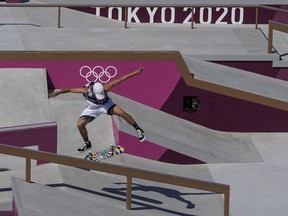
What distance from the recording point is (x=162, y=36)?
26.1 m

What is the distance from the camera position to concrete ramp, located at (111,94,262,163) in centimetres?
2133

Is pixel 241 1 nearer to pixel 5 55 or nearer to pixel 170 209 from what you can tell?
pixel 5 55

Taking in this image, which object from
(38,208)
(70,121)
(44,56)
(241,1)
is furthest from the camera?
(241,1)

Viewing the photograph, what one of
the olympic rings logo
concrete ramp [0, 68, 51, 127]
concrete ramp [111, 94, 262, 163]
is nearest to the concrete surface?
concrete ramp [0, 68, 51, 127]

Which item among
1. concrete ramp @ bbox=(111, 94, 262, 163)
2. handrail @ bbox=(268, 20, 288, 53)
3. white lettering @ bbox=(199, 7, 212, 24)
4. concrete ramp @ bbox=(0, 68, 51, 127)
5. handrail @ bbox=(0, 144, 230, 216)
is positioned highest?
handrail @ bbox=(0, 144, 230, 216)

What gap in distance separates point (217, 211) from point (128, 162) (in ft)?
8.59

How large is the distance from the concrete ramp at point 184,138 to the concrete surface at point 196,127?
7.4 inches

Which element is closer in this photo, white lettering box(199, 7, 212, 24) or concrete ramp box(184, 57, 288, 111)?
concrete ramp box(184, 57, 288, 111)

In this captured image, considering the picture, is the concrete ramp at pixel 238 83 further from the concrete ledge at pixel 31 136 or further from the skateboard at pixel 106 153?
the concrete ledge at pixel 31 136

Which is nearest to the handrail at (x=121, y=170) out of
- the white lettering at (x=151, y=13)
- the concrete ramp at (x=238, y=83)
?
the concrete ramp at (x=238, y=83)

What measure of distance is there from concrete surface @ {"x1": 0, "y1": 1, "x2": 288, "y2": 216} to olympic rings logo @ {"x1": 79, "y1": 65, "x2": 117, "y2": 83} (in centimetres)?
88

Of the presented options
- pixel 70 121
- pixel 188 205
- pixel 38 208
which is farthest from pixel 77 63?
pixel 38 208

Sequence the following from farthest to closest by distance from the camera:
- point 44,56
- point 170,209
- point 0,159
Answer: point 44,56
point 0,159
point 170,209

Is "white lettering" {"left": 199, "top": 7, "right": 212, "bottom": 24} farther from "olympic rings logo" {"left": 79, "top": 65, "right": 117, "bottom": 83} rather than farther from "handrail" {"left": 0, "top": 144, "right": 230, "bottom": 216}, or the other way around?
"handrail" {"left": 0, "top": 144, "right": 230, "bottom": 216}
